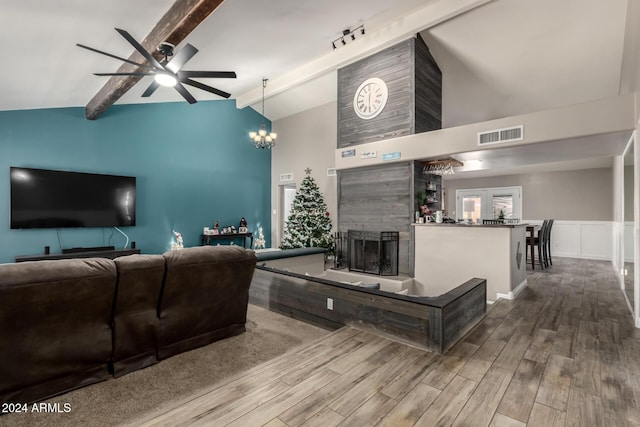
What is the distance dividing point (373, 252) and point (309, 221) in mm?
2195

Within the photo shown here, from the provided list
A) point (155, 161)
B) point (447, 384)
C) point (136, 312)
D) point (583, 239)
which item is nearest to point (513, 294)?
point (447, 384)

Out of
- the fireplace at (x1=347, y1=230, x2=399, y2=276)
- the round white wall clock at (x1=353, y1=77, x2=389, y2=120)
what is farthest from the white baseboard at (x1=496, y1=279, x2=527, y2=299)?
the round white wall clock at (x1=353, y1=77, x2=389, y2=120)

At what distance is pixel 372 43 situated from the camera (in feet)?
17.7

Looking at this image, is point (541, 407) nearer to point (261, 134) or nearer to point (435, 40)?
point (435, 40)

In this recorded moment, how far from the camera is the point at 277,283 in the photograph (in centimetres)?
371

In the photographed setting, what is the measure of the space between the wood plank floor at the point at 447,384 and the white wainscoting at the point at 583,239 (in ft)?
19.4

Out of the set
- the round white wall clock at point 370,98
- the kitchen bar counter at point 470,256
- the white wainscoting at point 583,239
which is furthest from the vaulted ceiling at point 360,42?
the white wainscoting at point 583,239

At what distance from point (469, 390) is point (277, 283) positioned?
2336 millimetres

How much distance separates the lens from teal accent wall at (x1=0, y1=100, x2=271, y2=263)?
5109mm

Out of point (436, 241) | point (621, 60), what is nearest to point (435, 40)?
point (621, 60)

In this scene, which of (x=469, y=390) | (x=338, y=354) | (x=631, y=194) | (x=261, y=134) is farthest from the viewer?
(x=261, y=134)

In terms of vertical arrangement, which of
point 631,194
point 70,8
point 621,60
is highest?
point 621,60

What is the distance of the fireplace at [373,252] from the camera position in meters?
5.28

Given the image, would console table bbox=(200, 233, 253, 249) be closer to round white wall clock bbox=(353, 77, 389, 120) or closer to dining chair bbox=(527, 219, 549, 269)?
round white wall clock bbox=(353, 77, 389, 120)
